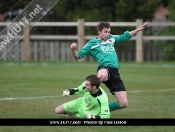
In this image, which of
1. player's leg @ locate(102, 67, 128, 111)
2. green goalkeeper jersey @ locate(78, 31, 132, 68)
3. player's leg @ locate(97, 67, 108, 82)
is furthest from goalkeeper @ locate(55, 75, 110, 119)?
green goalkeeper jersey @ locate(78, 31, 132, 68)

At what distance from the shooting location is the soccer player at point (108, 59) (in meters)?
10.3

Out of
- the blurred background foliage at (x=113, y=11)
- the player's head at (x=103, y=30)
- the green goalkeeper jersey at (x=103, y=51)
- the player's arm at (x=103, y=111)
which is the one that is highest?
the blurred background foliage at (x=113, y=11)

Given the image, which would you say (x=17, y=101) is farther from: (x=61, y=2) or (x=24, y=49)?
(x=61, y=2)

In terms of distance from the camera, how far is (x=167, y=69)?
20.7m

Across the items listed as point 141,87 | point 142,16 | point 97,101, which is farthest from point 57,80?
point 142,16

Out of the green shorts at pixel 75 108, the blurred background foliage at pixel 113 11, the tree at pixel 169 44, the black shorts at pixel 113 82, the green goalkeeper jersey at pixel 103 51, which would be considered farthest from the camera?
the blurred background foliage at pixel 113 11

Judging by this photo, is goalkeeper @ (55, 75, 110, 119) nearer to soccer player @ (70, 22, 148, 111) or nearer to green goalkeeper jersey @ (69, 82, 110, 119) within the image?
green goalkeeper jersey @ (69, 82, 110, 119)

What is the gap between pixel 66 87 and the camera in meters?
15.2

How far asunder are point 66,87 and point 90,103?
5792mm

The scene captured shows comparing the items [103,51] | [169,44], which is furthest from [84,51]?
[169,44]

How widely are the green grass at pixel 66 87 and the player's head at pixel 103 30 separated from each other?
1.49 metres

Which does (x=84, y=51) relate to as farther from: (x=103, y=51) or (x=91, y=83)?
(x=91, y=83)

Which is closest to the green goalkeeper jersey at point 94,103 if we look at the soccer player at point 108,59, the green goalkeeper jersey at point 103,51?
the soccer player at point 108,59

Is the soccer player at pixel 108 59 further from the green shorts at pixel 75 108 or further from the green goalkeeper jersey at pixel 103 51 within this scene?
the green shorts at pixel 75 108
